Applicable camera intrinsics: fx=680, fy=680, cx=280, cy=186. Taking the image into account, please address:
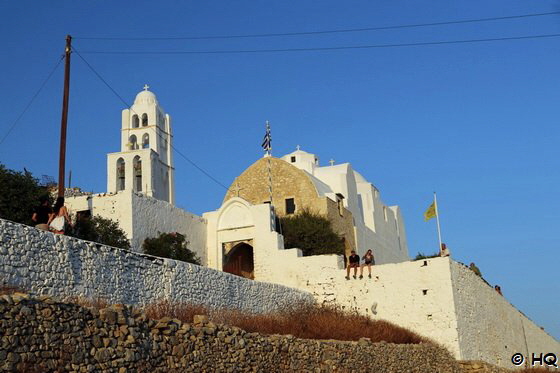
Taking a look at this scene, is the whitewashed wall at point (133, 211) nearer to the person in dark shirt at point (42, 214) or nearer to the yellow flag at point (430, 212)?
the person in dark shirt at point (42, 214)

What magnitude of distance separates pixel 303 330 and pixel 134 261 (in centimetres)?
517

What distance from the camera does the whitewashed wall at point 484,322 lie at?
23.5 m

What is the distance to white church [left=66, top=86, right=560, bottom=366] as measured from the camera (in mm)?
23359

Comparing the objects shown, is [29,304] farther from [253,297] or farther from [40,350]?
[253,297]

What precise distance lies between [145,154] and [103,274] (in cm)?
1984

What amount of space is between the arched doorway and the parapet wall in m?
7.20

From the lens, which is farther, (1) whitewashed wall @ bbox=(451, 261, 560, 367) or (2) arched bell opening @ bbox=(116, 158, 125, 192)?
(2) arched bell opening @ bbox=(116, 158, 125, 192)

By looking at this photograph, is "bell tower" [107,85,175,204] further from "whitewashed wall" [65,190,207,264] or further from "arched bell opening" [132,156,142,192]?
"whitewashed wall" [65,190,207,264]

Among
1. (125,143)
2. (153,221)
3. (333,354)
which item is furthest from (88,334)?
(125,143)

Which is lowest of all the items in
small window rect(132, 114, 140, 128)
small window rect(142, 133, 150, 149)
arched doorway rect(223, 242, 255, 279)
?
arched doorway rect(223, 242, 255, 279)

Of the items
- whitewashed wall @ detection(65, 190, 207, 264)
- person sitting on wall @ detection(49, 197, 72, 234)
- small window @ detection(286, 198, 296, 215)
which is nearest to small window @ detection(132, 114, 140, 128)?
small window @ detection(286, 198, 296, 215)

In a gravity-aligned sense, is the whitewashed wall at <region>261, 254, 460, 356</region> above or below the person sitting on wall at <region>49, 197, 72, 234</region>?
below

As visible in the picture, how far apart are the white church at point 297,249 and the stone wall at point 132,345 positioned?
746 centimetres

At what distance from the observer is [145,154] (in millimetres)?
33781
